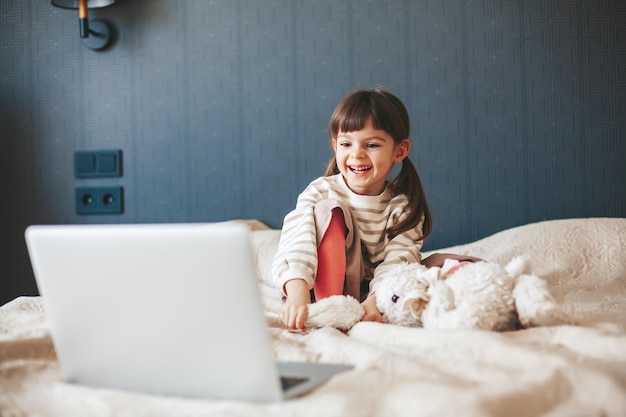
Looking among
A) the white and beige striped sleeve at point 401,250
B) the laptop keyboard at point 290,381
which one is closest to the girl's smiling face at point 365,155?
the white and beige striped sleeve at point 401,250

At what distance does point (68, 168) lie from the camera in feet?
8.59

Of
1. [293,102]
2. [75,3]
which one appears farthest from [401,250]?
[75,3]

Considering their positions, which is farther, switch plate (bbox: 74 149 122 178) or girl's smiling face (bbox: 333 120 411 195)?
switch plate (bbox: 74 149 122 178)

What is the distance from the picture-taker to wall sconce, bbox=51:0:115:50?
249cm

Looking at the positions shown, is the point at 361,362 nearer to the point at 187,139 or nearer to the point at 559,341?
the point at 559,341

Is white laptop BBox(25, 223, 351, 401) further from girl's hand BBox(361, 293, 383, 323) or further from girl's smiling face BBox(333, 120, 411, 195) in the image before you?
girl's smiling face BBox(333, 120, 411, 195)

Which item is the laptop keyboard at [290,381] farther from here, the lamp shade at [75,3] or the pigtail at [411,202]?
the lamp shade at [75,3]

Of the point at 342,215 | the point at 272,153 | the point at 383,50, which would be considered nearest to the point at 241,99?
the point at 272,153

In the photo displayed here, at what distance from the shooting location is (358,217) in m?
1.58

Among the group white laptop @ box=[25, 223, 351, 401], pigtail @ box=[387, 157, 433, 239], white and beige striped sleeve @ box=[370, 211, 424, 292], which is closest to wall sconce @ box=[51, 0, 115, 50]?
pigtail @ box=[387, 157, 433, 239]

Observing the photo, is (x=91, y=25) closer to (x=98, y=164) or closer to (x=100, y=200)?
(x=98, y=164)

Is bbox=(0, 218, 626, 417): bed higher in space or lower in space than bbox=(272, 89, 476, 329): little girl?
lower

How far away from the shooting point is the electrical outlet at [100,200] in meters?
2.57

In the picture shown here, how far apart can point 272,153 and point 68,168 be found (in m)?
0.81
